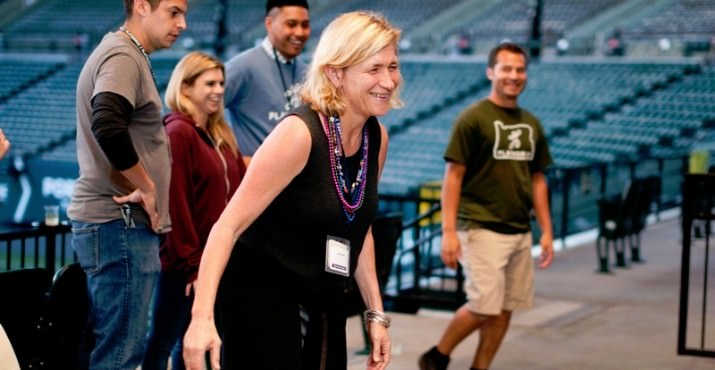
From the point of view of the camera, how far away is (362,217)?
2709 millimetres

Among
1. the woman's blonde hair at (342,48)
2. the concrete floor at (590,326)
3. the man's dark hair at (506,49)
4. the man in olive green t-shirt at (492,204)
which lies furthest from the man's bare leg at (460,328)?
the woman's blonde hair at (342,48)

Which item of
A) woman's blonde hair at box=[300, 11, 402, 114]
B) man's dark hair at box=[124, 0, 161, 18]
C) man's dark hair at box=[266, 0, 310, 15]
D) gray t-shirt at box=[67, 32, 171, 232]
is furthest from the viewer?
man's dark hair at box=[266, 0, 310, 15]

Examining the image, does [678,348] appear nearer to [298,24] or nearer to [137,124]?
[298,24]

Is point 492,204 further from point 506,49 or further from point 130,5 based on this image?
point 130,5

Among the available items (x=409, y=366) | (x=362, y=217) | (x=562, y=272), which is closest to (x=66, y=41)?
(x=562, y=272)

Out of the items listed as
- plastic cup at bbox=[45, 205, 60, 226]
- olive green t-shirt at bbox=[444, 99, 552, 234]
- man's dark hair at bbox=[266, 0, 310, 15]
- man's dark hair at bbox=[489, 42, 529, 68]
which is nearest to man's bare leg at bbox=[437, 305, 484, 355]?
olive green t-shirt at bbox=[444, 99, 552, 234]

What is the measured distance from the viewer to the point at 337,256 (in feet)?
8.63

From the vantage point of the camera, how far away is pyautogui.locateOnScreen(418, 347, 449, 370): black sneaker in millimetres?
5211

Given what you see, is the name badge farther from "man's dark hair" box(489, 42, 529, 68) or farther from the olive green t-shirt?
"man's dark hair" box(489, 42, 529, 68)

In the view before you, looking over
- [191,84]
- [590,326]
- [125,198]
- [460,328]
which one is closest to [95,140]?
[125,198]

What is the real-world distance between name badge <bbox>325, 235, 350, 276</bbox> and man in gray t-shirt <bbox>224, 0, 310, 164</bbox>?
208 centimetres

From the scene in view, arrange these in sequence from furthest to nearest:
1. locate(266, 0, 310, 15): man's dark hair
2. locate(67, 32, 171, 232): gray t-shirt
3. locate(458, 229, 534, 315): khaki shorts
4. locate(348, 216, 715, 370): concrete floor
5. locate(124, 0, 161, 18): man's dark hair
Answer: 1. locate(348, 216, 715, 370): concrete floor
2. locate(458, 229, 534, 315): khaki shorts
3. locate(266, 0, 310, 15): man's dark hair
4. locate(124, 0, 161, 18): man's dark hair
5. locate(67, 32, 171, 232): gray t-shirt

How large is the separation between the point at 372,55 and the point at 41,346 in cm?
179

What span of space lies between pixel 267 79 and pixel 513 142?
1219 mm
